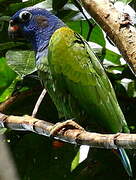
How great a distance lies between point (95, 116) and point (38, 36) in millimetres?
471

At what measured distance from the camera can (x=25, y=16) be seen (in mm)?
1782

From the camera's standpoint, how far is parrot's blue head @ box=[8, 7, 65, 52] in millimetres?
1697

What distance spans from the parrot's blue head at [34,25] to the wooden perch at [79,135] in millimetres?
446

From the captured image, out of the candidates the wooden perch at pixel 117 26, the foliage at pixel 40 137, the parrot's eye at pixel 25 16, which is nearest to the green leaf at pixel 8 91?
the foliage at pixel 40 137

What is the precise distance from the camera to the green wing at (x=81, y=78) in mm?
1393

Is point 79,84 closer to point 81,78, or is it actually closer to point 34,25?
point 81,78

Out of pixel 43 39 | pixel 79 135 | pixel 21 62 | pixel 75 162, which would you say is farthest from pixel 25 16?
pixel 79 135

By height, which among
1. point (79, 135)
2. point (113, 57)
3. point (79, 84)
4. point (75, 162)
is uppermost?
point (79, 135)

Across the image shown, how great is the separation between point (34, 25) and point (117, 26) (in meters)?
0.60

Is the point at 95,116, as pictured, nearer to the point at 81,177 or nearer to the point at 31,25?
the point at 81,177

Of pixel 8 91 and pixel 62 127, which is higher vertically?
pixel 62 127

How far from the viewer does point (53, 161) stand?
1.55 metres

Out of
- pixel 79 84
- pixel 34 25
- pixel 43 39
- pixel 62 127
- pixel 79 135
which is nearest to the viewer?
pixel 79 135

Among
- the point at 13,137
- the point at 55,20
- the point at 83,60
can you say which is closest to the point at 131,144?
the point at 83,60
